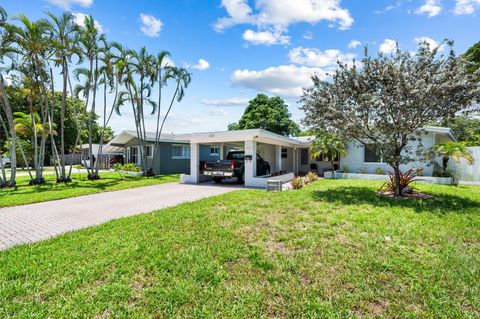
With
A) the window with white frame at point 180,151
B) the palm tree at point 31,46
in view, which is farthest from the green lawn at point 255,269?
the window with white frame at point 180,151

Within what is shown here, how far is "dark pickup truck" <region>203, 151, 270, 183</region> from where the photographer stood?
13.4 m

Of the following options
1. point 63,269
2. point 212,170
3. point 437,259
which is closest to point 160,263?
point 63,269

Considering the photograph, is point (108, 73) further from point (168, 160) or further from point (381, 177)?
point (381, 177)

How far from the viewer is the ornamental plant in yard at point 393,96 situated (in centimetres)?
742

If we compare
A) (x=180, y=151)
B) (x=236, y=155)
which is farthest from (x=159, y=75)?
(x=236, y=155)

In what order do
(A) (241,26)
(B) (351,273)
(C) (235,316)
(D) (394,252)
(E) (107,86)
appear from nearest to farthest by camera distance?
(C) (235,316) < (B) (351,273) < (D) (394,252) < (A) (241,26) < (E) (107,86)

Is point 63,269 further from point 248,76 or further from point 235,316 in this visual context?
point 248,76

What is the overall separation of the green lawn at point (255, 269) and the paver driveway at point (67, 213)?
1.01 metres

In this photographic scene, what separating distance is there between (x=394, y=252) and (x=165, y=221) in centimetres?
488

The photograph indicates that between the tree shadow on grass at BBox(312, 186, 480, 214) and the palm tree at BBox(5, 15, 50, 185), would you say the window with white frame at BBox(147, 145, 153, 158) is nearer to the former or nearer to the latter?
the palm tree at BBox(5, 15, 50, 185)

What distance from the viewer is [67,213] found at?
24.9ft

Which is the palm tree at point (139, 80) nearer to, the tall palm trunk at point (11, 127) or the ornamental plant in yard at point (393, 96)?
the tall palm trunk at point (11, 127)

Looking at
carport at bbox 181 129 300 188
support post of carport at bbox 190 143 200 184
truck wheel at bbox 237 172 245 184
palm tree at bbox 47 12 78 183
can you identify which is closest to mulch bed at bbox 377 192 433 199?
carport at bbox 181 129 300 188

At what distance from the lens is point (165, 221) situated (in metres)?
6.12
